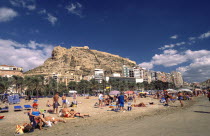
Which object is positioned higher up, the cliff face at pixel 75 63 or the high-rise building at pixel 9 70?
the cliff face at pixel 75 63

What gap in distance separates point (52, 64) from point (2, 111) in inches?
6111

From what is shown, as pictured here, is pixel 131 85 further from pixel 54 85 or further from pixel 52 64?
pixel 52 64

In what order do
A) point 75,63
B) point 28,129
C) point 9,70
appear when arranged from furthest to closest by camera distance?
point 75,63, point 9,70, point 28,129

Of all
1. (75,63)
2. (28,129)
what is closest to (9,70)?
(75,63)

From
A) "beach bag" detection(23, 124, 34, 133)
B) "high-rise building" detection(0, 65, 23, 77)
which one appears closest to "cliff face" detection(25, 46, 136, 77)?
"high-rise building" detection(0, 65, 23, 77)

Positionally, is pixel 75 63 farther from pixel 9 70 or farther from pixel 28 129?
pixel 28 129

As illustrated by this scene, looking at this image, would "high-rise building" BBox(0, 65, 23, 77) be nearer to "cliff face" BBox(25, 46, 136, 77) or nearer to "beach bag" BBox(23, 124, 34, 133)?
"cliff face" BBox(25, 46, 136, 77)

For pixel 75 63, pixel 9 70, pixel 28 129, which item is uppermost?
pixel 75 63

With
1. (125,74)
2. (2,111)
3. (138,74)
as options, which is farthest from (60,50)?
(2,111)

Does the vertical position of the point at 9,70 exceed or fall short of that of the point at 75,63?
it falls short

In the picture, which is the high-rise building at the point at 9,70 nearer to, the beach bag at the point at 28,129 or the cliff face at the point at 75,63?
the cliff face at the point at 75,63

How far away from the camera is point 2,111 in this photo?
44.2ft

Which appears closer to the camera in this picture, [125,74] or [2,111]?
[2,111]

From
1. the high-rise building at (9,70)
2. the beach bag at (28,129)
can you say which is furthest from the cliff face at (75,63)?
the beach bag at (28,129)
